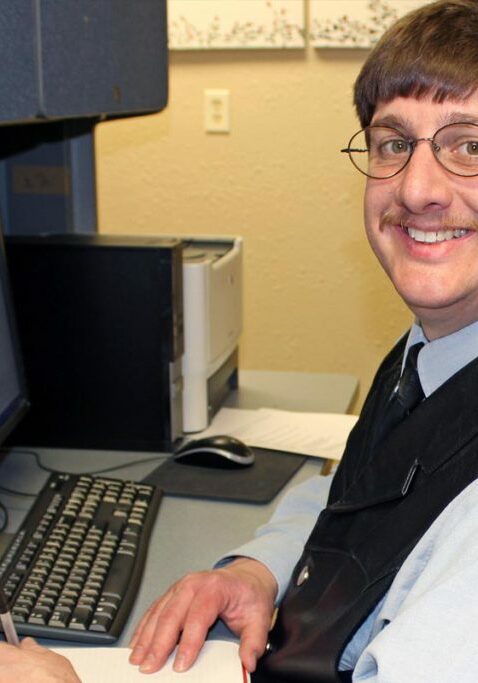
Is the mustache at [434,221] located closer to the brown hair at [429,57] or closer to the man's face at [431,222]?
the man's face at [431,222]

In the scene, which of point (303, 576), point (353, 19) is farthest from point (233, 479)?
point (353, 19)

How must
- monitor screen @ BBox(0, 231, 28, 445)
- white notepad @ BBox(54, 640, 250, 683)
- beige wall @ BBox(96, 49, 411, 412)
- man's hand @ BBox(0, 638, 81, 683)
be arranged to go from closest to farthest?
man's hand @ BBox(0, 638, 81, 683) < white notepad @ BBox(54, 640, 250, 683) < monitor screen @ BBox(0, 231, 28, 445) < beige wall @ BBox(96, 49, 411, 412)

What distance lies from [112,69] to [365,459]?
768 mm

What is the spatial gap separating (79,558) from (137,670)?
0.76 feet

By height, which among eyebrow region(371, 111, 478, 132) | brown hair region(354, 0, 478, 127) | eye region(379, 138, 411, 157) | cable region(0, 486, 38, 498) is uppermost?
brown hair region(354, 0, 478, 127)

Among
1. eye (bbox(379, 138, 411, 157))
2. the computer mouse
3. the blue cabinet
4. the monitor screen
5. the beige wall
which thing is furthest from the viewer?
the beige wall

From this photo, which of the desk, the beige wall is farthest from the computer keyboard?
the beige wall

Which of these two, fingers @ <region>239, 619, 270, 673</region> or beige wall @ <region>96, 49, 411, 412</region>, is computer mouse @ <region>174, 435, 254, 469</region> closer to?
fingers @ <region>239, 619, 270, 673</region>

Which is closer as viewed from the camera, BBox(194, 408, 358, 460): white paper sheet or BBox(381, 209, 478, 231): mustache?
BBox(381, 209, 478, 231): mustache

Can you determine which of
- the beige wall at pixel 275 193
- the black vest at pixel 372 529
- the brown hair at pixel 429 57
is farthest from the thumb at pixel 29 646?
the beige wall at pixel 275 193

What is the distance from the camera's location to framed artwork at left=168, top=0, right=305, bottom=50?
279 centimetres

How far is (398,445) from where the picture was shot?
99 centimetres

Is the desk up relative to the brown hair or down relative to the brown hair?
down

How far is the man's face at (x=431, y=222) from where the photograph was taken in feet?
3.28
